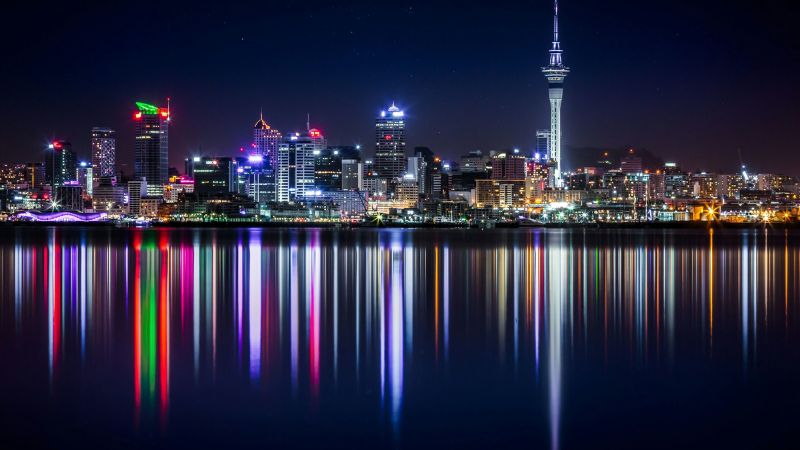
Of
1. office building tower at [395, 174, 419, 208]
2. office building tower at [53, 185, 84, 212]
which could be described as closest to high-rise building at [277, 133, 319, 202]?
office building tower at [395, 174, 419, 208]

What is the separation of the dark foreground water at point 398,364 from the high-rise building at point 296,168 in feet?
497

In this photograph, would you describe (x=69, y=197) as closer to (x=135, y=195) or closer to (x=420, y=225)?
(x=135, y=195)

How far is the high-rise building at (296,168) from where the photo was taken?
582 feet

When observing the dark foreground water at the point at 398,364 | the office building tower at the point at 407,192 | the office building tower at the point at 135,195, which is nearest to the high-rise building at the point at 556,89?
the office building tower at the point at 407,192

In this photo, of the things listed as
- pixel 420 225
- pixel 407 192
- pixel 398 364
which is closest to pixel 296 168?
pixel 407 192

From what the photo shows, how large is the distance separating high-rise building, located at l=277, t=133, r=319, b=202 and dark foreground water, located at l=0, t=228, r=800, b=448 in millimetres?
151490

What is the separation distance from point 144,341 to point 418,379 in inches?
209

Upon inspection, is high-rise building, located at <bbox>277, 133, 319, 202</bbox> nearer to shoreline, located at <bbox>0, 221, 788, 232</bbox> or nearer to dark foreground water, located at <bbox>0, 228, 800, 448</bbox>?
shoreline, located at <bbox>0, 221, 788, 232</bbox>

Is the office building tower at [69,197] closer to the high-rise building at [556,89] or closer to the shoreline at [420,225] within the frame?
the shoreline at [420,225]

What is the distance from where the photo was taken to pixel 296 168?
179 metres

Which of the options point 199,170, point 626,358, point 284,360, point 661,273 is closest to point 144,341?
point 284,360

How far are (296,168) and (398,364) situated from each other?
167454 mm

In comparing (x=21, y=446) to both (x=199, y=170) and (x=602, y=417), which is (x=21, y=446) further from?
(x=199, y=170)

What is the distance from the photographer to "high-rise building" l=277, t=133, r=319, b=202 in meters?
177
